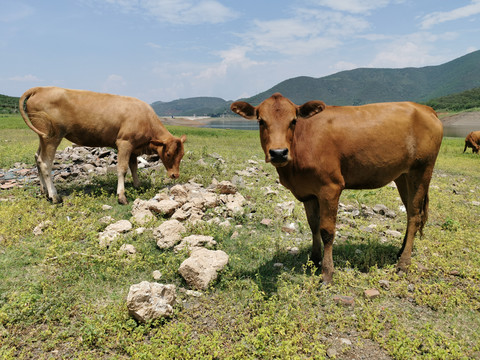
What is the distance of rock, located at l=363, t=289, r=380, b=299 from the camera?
4.23 m

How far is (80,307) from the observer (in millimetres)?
3857

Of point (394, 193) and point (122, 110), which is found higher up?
point (122, 110)

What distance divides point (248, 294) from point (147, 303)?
55.8 inches

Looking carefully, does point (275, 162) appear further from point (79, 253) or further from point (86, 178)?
point (86, 178)

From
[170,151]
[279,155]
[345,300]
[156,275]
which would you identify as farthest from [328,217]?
[170,151]

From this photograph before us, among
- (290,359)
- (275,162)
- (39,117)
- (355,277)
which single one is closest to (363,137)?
(275,162)

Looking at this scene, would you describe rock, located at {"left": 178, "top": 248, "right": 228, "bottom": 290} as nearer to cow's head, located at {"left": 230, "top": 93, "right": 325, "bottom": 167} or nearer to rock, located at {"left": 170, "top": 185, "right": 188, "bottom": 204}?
cow's head, located at {"left": 230, "top": 93, "right": 325, "bottom": 167}

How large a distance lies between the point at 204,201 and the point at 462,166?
1609 cm

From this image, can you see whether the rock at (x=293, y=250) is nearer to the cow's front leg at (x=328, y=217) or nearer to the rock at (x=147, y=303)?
the cow's front leg at (x=328, y=217)

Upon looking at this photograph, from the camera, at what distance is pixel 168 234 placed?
5527 millimetres

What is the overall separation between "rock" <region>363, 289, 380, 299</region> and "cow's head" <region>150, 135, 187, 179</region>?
20.6 ft

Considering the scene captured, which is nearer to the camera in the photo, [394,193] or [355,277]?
[355,277]

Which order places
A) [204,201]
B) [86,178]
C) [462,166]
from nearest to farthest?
[204,201], [86,178], [462,166]

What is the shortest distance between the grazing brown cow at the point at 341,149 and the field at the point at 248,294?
24.8 inches
